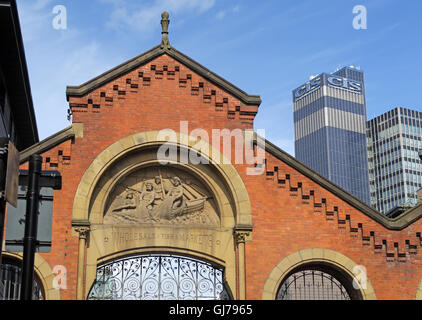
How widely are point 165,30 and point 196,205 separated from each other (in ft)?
19.9

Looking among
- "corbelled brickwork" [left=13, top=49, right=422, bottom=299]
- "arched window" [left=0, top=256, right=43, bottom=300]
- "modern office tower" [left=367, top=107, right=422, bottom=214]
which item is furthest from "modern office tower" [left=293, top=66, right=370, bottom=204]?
"arched window" [left=0, top=256, right=43, bottom=300]

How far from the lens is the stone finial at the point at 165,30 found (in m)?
22.8

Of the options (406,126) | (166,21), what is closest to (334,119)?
(406,126)

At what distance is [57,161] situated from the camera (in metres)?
21.0

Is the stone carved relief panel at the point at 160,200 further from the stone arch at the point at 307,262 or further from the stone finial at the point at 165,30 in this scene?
the stone finial at the point at 165,30

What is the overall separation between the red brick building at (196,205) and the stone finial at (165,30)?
0.53ft

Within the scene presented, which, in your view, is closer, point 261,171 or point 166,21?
point 261,171

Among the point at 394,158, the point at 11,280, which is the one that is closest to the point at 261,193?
the point at 11,280

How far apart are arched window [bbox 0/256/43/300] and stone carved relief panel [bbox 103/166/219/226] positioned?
2913 mm

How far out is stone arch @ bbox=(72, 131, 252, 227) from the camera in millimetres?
20812

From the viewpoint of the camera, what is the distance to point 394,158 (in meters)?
133

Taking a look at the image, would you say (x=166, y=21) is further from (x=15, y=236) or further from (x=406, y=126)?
(x=406, y=126)

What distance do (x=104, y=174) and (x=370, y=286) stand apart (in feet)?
29.5

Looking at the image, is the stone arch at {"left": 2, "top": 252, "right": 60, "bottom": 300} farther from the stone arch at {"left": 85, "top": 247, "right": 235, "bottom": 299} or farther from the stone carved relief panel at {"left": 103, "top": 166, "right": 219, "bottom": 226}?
the stone carved relief panel at {"left": 103, "top": 166, "right": 219, "bottom": 226}
